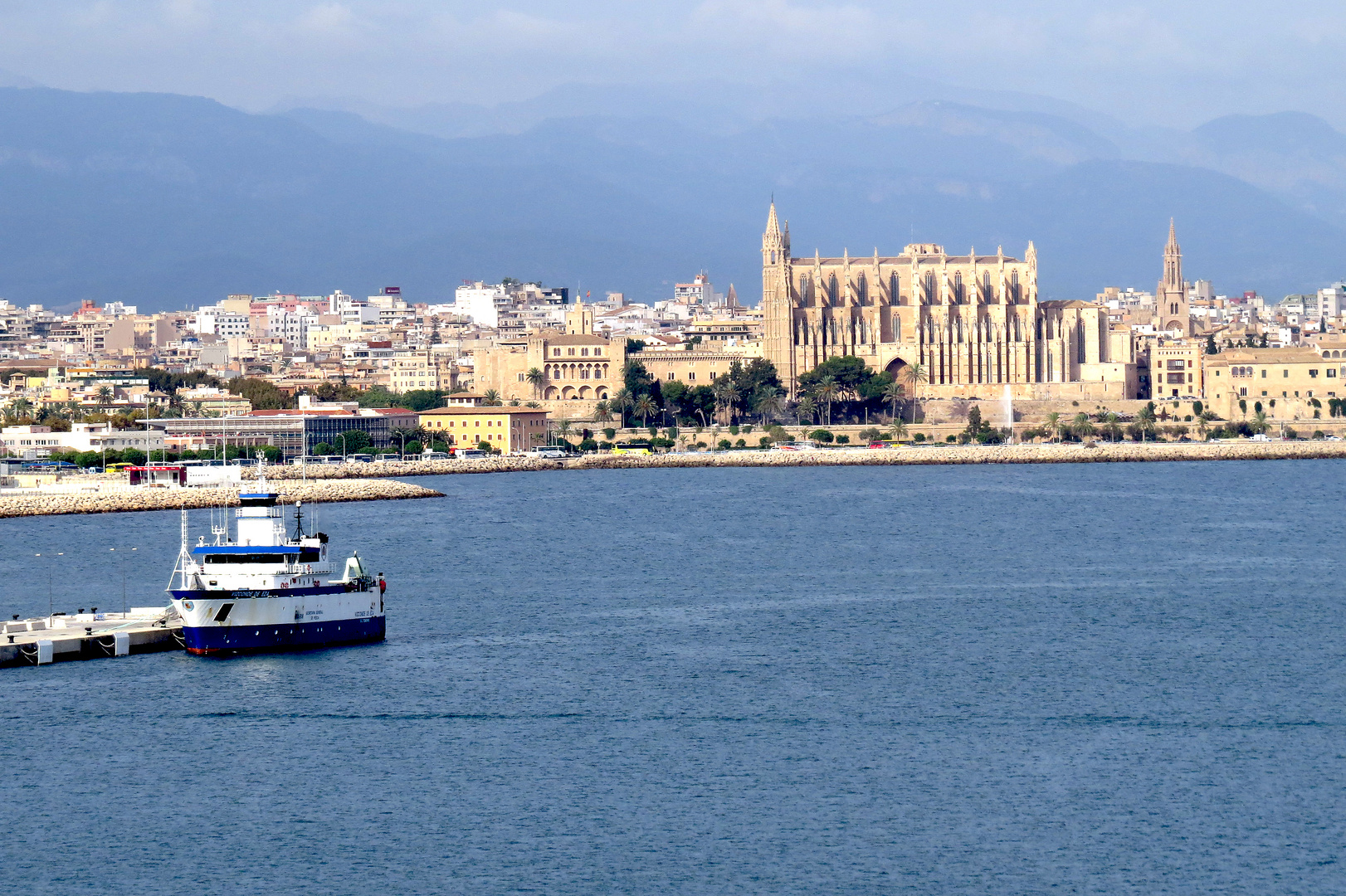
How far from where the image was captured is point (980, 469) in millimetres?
89375

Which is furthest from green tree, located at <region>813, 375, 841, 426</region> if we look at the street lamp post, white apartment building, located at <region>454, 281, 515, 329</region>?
white apartment building, located at <region>454, 281, 515, 329</region>

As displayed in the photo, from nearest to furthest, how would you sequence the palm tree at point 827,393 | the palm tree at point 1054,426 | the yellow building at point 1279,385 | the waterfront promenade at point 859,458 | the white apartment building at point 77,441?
the waterfront promenade at point 859,458 → the white apartment building at point 77,441 → the palm tree at point 1054,426 → the palm tree at point 827,393 → the yellow building at point 1279,385

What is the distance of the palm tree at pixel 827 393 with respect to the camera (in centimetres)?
10781

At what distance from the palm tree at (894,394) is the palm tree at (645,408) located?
11896mm

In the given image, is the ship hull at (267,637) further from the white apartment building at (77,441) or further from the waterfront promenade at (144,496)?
the white apartment building at (77,441)

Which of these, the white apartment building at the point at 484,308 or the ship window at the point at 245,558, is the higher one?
the white apartment building at the point at 484,308

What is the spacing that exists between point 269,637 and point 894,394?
265 ft

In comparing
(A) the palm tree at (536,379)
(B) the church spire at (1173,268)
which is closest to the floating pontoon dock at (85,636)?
(A) the palm tree at (536,379)

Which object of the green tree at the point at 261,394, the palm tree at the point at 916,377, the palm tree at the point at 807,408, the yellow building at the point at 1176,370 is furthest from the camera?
the yellow building at the point at 1176,370

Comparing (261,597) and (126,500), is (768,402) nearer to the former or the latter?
(126,500)

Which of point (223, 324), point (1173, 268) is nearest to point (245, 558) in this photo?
point (1173, 268)

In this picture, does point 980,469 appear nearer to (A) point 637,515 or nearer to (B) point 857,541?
(A) point 637,515

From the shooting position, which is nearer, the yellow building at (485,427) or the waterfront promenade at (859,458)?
the waterfront promenade at (859,458)

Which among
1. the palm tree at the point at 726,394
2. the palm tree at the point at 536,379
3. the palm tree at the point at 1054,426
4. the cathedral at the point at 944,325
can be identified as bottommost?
the palm tree at the point at 1054,426
